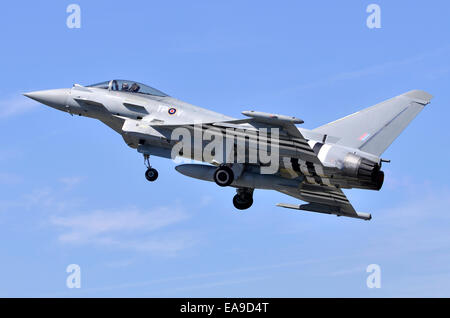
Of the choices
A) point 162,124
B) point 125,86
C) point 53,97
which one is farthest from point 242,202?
point 53,97

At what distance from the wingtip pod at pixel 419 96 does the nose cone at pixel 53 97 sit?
10579 mm

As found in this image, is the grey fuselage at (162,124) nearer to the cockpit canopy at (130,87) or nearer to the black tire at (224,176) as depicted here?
the cockpit canopy at (130,87)

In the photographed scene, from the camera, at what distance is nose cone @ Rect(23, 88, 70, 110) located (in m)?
23.7

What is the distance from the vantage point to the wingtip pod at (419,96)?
70.3 feet

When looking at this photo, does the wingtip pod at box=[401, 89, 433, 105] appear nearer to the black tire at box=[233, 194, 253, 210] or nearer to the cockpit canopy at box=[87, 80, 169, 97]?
the black tire at box=[233, 194, 253, 210]

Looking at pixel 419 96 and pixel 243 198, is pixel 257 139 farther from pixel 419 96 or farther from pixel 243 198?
pixel 419 96

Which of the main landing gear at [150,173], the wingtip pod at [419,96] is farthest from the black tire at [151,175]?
the wingtip pod at [419,96]

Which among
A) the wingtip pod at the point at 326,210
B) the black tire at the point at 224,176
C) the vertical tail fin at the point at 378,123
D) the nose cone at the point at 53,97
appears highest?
the nose cone at the point at 53,97

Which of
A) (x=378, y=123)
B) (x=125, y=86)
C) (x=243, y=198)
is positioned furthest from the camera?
(x=125, y=86)

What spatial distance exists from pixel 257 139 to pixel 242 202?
388cm

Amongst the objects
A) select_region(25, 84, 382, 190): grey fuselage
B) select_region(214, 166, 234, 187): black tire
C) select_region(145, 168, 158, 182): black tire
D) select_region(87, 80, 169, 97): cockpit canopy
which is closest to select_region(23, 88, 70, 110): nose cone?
select_region(25, 84, 382, 190): grey fuselage

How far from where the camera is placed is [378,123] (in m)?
21.0

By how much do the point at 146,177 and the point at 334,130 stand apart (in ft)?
19.3
